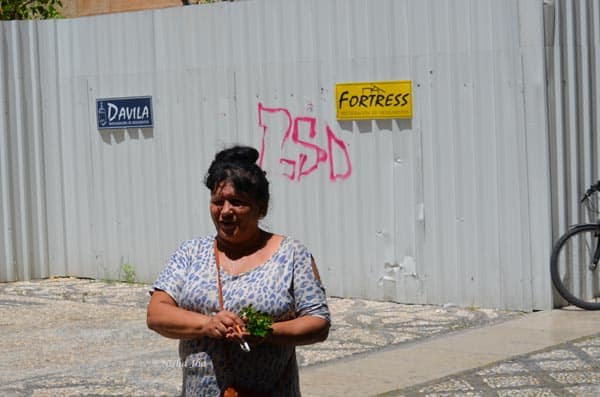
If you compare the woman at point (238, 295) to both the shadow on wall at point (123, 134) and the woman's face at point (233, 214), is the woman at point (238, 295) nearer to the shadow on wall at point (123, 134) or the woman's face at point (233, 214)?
the woman's face at point (233, 214)

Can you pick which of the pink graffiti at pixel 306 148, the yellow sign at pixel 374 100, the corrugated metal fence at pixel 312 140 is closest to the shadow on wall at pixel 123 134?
the corrugated metal fence at pixel 312 140

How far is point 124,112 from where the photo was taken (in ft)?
44.1

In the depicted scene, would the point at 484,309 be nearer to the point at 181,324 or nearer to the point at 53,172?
the point at 53,172

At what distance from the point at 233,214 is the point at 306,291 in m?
0.39

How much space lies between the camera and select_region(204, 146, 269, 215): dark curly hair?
4809 mm

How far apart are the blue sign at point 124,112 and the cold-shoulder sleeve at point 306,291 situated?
8682mm

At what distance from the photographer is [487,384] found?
26.8ft

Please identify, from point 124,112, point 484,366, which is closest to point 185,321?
point 484,366

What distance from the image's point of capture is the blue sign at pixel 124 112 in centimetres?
1327

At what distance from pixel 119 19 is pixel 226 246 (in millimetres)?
9035

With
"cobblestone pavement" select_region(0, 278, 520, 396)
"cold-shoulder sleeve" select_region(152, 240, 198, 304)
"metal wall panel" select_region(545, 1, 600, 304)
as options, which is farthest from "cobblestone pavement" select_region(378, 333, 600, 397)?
"cold-shoulder sleeve" select_region(152, 240, 198, 304)

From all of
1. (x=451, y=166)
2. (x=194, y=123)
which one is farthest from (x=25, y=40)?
(x=451, y=166)

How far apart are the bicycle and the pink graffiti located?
85.9 inches

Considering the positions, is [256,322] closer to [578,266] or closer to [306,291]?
[306,291]
